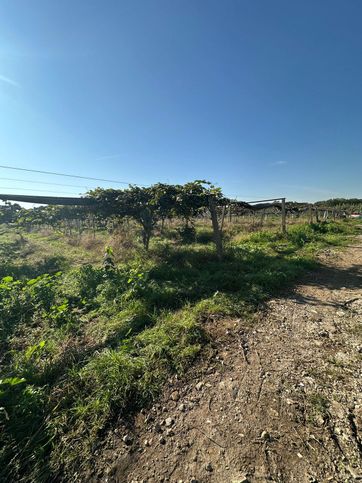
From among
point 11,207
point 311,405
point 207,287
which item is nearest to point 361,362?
Result: point 311,405

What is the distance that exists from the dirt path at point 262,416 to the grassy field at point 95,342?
33cm

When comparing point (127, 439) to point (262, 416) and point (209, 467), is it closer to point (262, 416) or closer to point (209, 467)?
point (209, 467)

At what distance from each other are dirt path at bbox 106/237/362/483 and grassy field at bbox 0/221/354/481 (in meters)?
0.33

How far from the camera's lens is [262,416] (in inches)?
69.0

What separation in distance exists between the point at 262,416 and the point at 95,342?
2406 millimetres

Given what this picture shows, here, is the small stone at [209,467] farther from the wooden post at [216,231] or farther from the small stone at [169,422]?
the wooden post at [216,231]

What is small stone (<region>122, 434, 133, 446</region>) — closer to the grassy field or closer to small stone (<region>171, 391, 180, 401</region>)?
the grassy field

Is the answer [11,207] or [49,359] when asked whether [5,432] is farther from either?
[11,207]

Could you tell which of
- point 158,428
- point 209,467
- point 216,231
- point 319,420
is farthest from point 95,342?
point 216,231

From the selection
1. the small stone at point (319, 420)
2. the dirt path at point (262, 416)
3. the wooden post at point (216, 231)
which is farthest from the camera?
the wooden post at point (216, 231)

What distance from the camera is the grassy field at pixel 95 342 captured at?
1.72m

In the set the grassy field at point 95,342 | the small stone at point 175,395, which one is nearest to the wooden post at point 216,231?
the grassy field at point 95,342

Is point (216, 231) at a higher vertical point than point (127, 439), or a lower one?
Result: higher

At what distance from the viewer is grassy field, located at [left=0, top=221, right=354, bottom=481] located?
1.72 m
